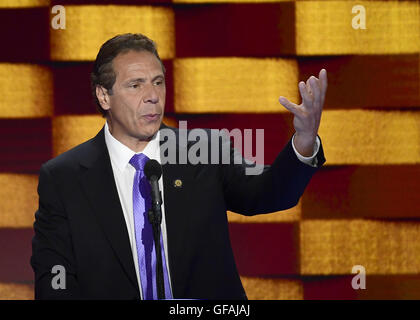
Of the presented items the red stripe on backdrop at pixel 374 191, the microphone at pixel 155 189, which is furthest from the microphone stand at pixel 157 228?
the red stripe on backdrop at pixel 374 191

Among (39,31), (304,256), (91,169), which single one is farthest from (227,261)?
(39,31)

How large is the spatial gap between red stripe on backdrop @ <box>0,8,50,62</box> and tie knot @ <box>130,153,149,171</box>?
1.04 meters

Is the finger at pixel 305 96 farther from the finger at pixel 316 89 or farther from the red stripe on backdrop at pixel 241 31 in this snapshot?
the red stripe on backdrop at pixel 241 31

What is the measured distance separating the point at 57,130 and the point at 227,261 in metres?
1.12

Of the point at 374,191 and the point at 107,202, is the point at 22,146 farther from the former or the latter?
the point at 374,191

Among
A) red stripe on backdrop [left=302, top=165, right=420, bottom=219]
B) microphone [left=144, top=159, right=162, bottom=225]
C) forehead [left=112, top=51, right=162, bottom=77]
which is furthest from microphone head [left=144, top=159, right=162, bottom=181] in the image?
red stripe on backdrop [left=302, top=165, right=420, bottom=219]

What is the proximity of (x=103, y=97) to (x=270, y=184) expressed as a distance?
0.57m

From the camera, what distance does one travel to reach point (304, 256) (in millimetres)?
2324

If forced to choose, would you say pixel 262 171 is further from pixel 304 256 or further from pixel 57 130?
pixel 57 130

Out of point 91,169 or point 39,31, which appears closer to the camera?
point 91,169

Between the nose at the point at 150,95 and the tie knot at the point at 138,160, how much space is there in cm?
15

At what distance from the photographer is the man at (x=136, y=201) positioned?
1.44 meters

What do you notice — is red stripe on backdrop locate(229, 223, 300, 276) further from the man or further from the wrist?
the wrist

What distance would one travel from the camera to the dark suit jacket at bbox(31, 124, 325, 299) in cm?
145
